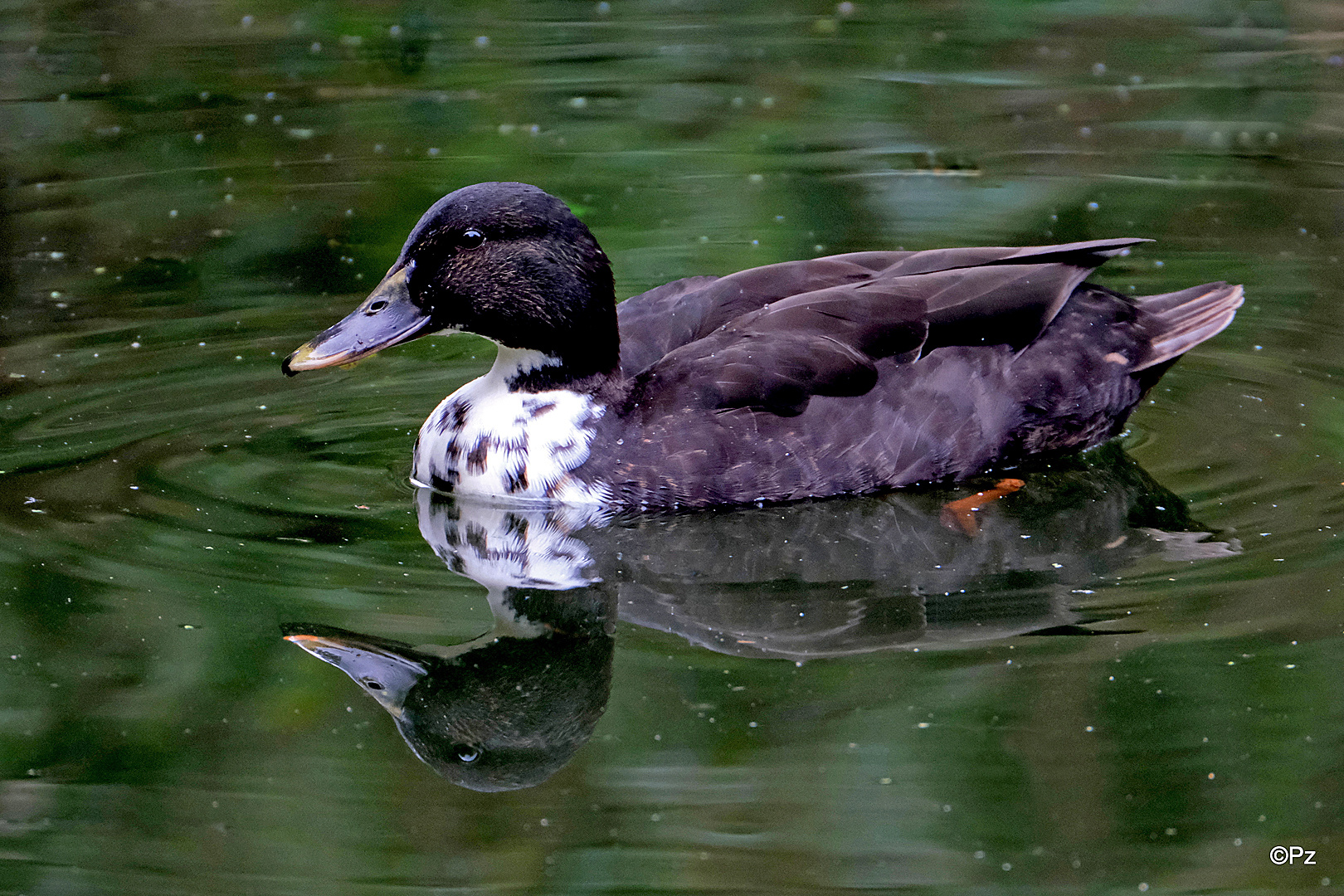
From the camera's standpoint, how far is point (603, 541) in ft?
21.1

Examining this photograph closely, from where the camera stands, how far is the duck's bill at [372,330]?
6.52 meters

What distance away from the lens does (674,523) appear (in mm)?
6555

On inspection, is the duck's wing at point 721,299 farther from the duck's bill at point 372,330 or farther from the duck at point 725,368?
the duck's bill at point 372,330

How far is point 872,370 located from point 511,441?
137cm

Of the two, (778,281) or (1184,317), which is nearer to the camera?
(778,281)

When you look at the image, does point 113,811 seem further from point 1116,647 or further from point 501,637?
point 1116,647

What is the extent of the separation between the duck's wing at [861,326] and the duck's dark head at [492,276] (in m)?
0.42

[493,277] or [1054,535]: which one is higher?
[493,277]

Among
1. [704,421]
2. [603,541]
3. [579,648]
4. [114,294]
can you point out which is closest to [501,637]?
[579,648]

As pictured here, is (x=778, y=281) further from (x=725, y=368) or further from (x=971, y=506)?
(x=971, y=506)

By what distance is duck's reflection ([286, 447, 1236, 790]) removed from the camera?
518cm

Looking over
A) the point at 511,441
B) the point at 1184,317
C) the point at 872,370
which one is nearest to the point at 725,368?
the point at 872,370

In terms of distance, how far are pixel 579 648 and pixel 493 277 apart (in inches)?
66.3

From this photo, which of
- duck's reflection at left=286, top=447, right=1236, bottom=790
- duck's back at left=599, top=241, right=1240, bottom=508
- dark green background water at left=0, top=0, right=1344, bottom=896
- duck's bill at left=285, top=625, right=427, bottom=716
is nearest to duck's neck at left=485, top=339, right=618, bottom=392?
duck's back at left=599, top=241, right=1240, bottom=508
